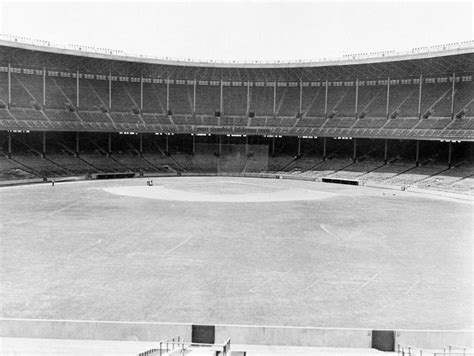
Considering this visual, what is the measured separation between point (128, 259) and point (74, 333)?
35.9ft

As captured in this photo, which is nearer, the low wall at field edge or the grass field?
the low wall at field edge

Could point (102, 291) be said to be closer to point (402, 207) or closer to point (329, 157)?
point (402, 207)

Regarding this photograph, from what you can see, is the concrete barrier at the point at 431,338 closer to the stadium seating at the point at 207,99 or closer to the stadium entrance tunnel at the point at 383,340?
the stadium entrance tunnel at the point at 383,340

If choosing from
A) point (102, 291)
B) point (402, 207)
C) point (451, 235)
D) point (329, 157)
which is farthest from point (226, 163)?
point (102, 291)

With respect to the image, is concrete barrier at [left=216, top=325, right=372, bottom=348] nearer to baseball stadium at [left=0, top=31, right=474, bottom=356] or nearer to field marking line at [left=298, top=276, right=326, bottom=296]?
baseball stadium at [left=0, top=31, right=474, bottom=356]

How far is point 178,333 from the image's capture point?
14742 mm

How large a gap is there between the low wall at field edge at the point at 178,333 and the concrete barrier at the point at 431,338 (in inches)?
36.6

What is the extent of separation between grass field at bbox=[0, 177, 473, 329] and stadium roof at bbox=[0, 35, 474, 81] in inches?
1113

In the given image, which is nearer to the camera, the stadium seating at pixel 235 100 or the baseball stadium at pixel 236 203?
the baseball stadium at pixel 236 203

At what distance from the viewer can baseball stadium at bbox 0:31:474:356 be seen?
55.5 ft

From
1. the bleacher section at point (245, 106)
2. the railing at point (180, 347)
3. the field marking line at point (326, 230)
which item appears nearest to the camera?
the railing at point (180, 347)

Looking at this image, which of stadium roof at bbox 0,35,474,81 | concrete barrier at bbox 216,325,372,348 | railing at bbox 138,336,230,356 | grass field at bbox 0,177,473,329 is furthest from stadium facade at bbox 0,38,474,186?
railing at bbox 138,336,230,356

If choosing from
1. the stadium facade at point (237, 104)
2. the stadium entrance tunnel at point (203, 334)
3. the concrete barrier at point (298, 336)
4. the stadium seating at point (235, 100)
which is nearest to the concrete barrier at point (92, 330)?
the stadium entrance tunnel at point (203, 334)

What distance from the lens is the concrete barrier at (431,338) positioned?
571 inches
